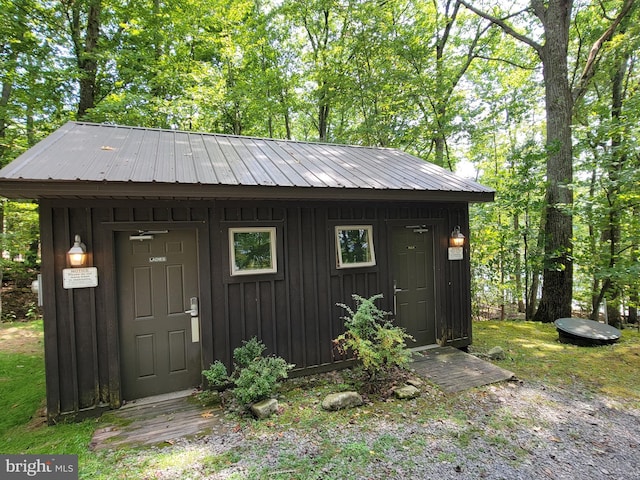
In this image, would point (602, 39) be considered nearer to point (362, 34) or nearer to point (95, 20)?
point (362, 34)

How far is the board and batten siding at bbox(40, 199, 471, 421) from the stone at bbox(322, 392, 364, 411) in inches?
33.6

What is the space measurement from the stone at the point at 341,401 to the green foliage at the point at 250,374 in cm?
51

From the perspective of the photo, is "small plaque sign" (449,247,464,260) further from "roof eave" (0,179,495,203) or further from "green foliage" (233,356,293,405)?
"green foliage" (233,356,293,405)

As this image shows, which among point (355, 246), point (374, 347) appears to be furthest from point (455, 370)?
point (355, 246)

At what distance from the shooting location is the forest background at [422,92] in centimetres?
639

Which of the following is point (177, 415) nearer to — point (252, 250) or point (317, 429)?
point (317, 429)

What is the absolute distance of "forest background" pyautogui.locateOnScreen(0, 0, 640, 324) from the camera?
639 centimetres

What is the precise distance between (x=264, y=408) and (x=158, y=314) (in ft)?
5.24

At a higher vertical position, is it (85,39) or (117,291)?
(85,39)

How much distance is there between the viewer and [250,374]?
314 centimetres

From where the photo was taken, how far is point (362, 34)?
29.6 ft

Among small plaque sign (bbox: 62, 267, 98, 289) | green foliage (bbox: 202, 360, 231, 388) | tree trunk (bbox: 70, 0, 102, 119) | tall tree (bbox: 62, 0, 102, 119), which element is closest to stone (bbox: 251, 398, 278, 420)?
green foliage (bbox: 202, 360, 231, 388)

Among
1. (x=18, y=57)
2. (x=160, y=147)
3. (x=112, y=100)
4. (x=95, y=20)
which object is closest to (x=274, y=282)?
(x=160, y=147)

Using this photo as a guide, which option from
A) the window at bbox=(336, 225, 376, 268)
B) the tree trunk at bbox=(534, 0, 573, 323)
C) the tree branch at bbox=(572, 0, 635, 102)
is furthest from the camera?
the tree trunk at bbox=(534, 0, 573, 323)
